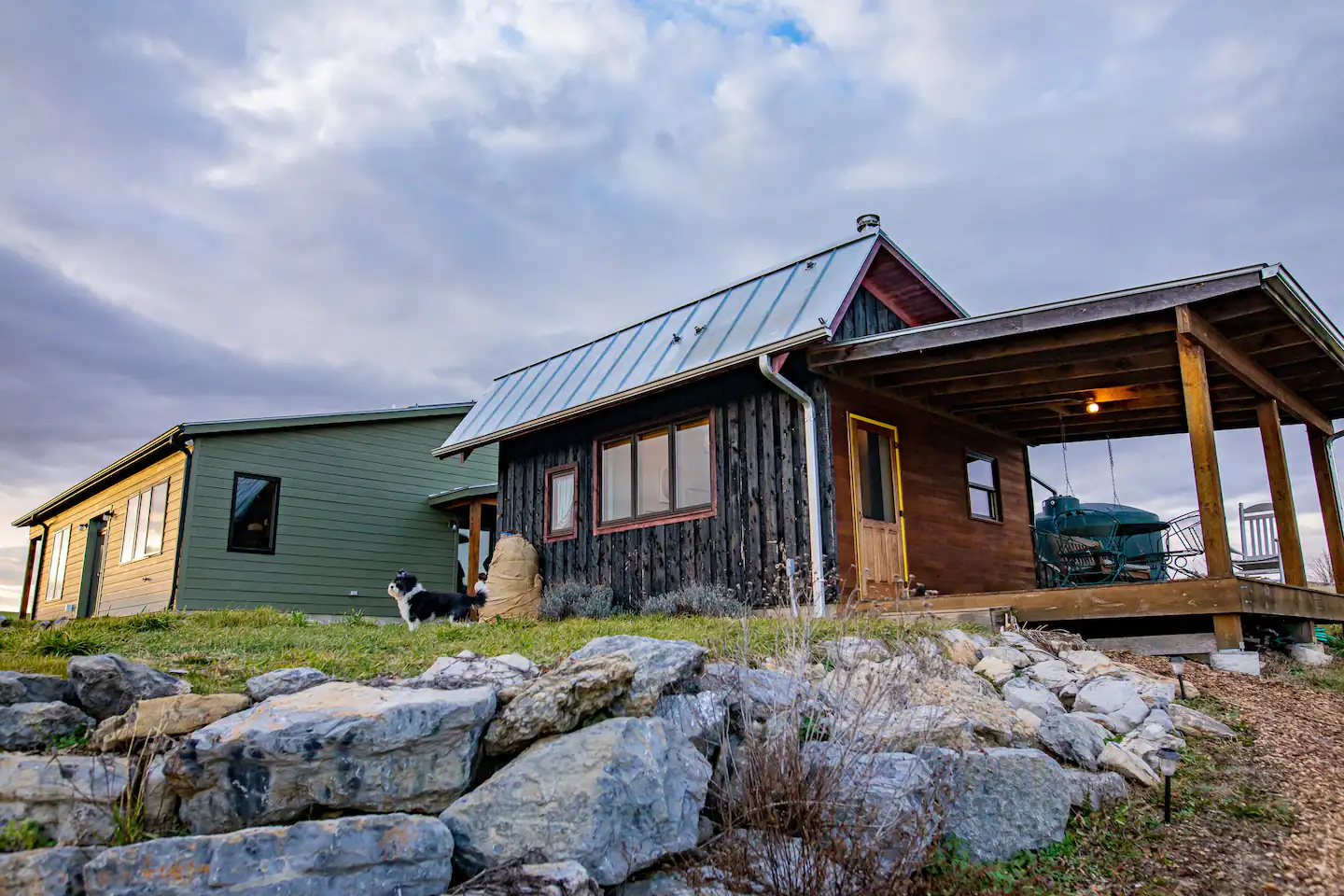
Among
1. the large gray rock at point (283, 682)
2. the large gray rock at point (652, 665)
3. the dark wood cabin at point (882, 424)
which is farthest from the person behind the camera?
the dark wood cabin at point (882, 424)

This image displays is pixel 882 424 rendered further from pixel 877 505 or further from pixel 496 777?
pixel 496 777

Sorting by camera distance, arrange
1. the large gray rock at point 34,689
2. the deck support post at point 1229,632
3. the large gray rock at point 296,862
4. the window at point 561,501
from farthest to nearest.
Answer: the window at point 561,501
the deck support post at point 1229,632
the large gray rock at point 34,689
the large gray rock at point 296,862

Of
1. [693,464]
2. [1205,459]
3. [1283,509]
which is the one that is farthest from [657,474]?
[1283,509]

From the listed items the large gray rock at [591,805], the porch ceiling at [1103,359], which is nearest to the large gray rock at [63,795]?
the large gray rock at [591,805]

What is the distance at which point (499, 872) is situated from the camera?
309cm

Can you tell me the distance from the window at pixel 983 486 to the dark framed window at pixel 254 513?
1020 cm

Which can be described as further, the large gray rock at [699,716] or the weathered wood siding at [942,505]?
the weathered wood siding at [942,505]

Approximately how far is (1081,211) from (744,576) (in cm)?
900

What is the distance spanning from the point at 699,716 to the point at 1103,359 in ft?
19.7

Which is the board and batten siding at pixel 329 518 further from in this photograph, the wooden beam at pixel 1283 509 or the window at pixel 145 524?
the wooden beam at pixel 1283 509

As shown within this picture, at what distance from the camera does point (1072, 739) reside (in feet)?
15.7

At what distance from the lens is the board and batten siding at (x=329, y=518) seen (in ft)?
43.2

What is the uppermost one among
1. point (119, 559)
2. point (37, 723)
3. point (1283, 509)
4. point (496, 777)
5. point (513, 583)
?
point (119, 559)

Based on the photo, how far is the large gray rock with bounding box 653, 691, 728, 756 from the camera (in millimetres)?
4051
